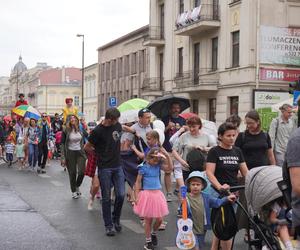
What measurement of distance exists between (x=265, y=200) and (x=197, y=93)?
30.1 meters

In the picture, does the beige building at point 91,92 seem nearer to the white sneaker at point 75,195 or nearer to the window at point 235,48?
the window at point 235,48

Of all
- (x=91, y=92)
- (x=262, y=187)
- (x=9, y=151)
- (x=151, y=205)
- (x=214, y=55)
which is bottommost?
(x=9, y=151)

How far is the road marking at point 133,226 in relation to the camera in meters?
8.55

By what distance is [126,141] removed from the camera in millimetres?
10156

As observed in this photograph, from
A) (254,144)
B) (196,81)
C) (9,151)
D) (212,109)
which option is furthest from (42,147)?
(196,81)

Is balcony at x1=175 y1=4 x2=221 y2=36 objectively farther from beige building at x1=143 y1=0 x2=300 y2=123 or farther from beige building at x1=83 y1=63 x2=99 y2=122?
beige building at x1=83 y1=63 x2=99 y2=122

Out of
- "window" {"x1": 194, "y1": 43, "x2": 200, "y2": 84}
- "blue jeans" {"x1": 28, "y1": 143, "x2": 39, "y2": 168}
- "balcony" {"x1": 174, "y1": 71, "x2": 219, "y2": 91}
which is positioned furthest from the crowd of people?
"window" {"x1": 194, "y1": 43, "x2": 200, "y2": 84}

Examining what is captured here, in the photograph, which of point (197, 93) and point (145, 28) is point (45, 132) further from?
point (145, 28)

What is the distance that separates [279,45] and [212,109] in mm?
5765

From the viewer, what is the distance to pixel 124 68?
55.0 metres

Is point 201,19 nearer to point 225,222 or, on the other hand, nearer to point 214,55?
point 214,55

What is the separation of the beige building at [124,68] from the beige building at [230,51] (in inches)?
266

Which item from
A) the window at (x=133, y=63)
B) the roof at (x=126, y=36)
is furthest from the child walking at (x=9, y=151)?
the window at (x=133, y=63)

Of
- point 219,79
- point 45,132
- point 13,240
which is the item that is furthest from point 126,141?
point 219,79
